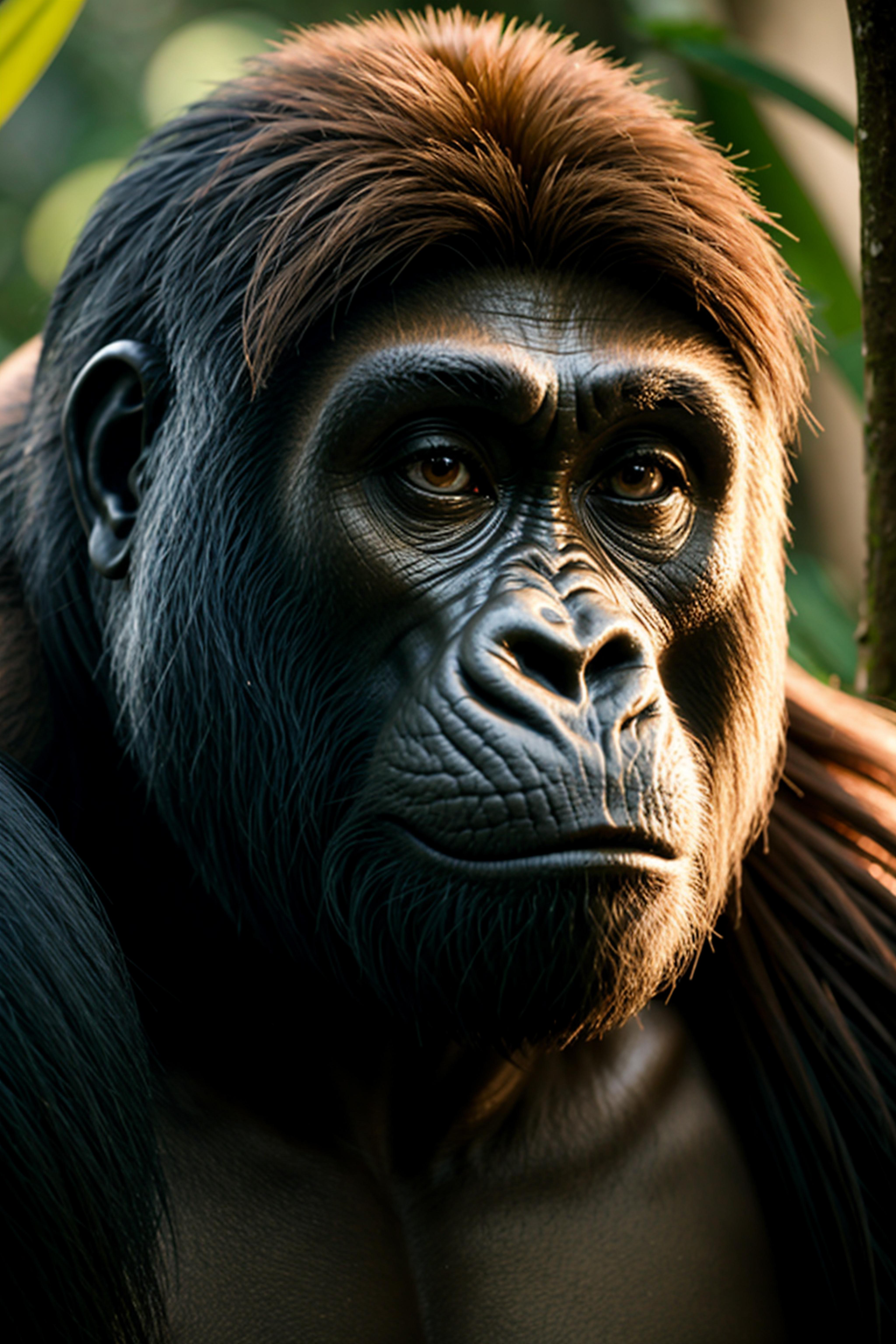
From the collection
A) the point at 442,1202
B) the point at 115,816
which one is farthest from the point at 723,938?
the point at 115,816

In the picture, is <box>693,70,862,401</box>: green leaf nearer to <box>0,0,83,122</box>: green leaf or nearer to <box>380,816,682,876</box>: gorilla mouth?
<box>0,0,83,122</box>: green leaf

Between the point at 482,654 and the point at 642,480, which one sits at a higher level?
the point at 642,480

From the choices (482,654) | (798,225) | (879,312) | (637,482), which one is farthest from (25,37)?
(798,225)

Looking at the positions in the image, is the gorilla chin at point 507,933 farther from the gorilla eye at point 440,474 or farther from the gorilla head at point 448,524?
the gorilla eye at point 440,474

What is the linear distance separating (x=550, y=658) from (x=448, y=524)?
30cm

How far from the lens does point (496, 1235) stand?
205cm

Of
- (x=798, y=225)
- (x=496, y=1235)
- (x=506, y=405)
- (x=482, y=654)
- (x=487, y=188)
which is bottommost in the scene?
(x=496, y=1235)

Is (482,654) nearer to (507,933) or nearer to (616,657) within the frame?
A: (616,657)

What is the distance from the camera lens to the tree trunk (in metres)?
1.93

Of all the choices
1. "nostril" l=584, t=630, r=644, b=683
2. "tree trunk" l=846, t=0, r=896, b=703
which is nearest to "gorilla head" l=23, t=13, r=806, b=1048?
"nostril" l=584, t=630, r=644, b=683

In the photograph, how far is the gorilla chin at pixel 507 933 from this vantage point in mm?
1629

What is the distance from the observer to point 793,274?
2.21 m

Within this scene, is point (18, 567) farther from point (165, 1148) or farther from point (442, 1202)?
point (442, 1202)

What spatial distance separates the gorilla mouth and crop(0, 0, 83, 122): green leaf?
1.33m
